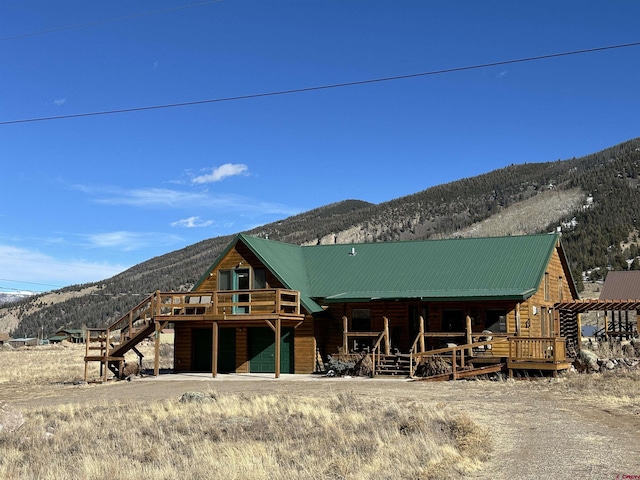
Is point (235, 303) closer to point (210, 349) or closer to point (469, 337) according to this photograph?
point (210, 349)

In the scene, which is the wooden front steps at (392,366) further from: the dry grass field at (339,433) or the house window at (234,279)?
the house window at (234,279)

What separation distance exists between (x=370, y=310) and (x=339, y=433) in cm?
1760

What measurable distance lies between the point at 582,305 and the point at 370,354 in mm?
10862

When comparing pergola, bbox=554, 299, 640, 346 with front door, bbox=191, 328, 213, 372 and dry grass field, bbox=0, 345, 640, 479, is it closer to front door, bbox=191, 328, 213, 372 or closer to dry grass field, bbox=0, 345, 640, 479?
dry grass field, bbox=0, 345, 640, 479

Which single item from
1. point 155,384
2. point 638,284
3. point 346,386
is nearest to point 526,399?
point 346,386

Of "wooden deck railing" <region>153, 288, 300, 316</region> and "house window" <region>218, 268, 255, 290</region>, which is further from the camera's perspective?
"house window" <region>218, 268, 255, 290</region>

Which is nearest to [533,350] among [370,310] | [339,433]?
[370,310]

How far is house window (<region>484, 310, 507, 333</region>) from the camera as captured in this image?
2989cm

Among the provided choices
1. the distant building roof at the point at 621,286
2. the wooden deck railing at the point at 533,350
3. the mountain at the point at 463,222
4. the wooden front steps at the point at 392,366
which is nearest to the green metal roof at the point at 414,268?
the wooden deck railing at the point at 533,350

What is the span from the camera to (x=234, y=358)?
33562mm

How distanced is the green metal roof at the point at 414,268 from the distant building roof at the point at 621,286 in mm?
24131

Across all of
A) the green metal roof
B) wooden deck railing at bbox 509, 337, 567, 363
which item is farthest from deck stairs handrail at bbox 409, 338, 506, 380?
the green metal roof

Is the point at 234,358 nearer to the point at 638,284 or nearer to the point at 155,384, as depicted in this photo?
the point at 155,384

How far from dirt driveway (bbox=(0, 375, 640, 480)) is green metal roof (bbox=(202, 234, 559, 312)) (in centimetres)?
446
